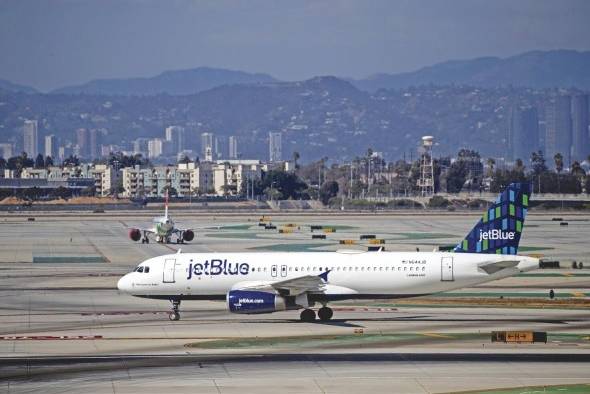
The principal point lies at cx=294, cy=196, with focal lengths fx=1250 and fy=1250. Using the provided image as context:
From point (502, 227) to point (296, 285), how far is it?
33.0ft

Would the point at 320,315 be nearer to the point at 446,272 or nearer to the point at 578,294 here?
the point at 446,272

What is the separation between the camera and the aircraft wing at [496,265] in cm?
5581

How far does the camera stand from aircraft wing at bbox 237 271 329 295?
5522 centimetres

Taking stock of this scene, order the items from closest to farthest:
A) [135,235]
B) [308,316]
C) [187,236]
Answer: [308,316], [135,235], [187,236]

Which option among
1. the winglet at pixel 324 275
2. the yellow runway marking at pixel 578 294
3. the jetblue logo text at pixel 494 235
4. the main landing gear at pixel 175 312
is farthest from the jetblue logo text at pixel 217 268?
the yellow runway marking at pixel 578 294

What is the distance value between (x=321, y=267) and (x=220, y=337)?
22.6 ft

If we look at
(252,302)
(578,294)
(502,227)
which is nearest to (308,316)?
(252,302)

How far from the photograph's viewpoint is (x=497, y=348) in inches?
1911

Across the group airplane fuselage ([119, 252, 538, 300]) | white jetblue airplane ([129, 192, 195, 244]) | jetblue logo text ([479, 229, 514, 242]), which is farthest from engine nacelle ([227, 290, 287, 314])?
white jetblue airplane ([129, 192, 195, 244])

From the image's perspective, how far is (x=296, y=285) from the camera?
5559 centimetres

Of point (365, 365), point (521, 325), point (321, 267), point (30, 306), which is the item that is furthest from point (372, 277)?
point (30, 306)

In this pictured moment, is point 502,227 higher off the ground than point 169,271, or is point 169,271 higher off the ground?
point 502,227

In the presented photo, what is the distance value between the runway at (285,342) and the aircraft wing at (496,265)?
2440 millimetres

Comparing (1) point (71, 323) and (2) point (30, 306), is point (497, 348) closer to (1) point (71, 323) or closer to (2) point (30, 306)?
(1) point (71, 323)
